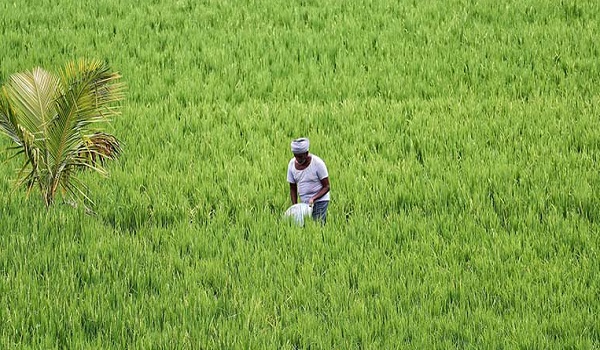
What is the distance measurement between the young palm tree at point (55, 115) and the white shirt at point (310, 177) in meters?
1.51

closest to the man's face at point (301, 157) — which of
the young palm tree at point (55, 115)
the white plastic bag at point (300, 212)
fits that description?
the white plastic bag at point (300, 212)

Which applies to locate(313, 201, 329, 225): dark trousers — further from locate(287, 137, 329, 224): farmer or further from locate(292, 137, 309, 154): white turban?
locate(292, 137, 309, 154): white turban

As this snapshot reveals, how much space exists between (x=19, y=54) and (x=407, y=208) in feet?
21.1

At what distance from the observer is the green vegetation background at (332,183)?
219 inches

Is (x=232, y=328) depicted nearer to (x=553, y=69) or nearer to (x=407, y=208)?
(x=407, y=208)

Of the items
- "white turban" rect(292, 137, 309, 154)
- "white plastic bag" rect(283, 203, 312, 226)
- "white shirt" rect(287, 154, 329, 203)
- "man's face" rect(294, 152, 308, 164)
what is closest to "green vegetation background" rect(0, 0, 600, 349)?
"white plastic bag" rect(283, 203, 312, 226)

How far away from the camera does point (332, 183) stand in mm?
7922

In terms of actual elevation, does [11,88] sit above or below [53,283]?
above

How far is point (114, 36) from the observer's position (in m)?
12.4

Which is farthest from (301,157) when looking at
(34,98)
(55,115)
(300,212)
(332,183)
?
(34,98)

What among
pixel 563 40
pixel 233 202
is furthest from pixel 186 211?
pixel 563 40

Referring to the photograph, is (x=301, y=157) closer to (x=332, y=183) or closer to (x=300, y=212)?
(x=300, y=212)

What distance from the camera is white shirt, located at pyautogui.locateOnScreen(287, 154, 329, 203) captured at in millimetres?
6848

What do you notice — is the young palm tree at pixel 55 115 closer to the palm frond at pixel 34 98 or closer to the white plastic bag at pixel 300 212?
the palm frond at pixel 34 98
